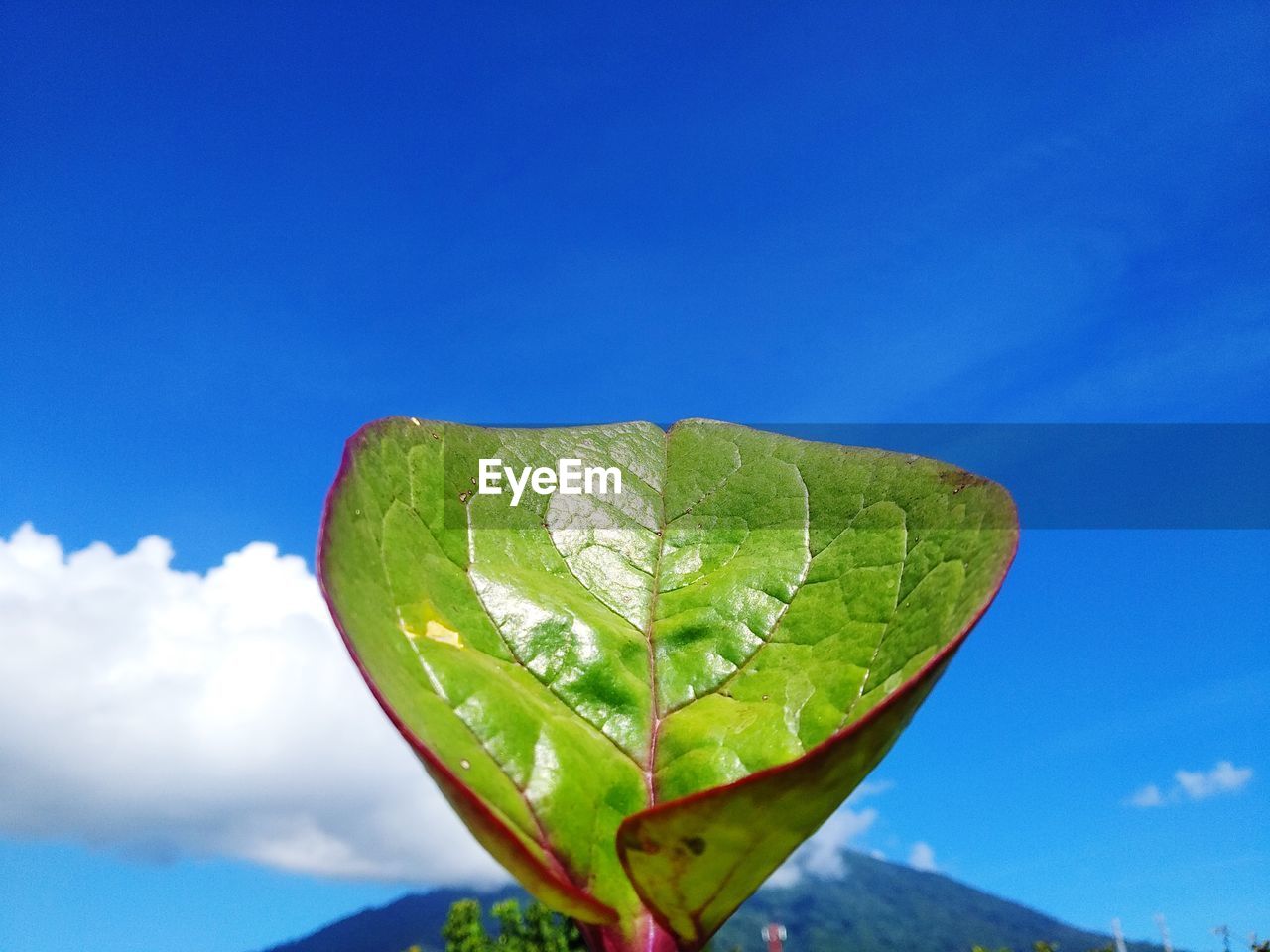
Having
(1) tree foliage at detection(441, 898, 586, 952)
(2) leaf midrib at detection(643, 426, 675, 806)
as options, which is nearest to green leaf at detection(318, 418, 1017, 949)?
(2) leaf midrib at detection(643, 426, 675, 806)

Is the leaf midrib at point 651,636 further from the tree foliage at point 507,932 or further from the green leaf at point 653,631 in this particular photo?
the tree foliage at point 507,932

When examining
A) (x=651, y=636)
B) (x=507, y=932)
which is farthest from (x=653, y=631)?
(x=507, y=932)

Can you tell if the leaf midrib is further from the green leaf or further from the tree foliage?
the tree foliage

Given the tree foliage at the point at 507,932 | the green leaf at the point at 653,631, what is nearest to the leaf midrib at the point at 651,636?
the green leaf at the point at 653,631

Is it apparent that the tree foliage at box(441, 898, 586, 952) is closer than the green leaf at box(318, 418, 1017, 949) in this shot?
No

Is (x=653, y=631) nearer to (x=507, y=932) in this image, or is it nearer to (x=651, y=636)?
(x=651, y=636)

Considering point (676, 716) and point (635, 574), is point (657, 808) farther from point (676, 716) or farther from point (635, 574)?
point (635, 574)

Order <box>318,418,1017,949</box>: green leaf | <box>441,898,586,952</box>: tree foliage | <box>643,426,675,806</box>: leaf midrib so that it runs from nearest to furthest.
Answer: <box>318,418,1017,949</box>: green leaf, <box>643,426,675,806</box>: leaf midrib, <box>441,898,586,952</box>: tree foliage

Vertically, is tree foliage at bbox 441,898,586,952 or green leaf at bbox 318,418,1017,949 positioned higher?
tree foliage at bbox 441,898,586,952
